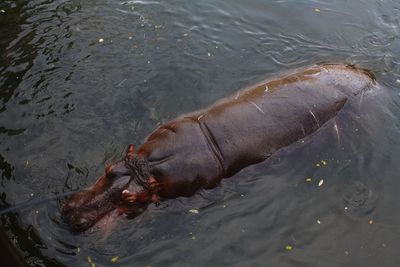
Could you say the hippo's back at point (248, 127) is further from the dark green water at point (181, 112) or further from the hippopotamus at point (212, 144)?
the dark green water at point (181, 112)

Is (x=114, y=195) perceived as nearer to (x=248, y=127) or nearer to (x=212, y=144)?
(x=212, y=144)

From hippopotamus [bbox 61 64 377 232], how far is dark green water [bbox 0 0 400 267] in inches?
9.4

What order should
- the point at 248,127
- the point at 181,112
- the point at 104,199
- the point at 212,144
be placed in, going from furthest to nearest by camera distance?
the point at 181,112
the point at 248,127
the point at 212,144
the point at 104,199

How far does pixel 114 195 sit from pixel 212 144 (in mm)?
1440

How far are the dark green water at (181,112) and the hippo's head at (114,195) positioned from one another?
0.22 metres

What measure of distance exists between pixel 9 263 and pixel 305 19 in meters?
8.30

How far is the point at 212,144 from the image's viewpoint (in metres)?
5.91

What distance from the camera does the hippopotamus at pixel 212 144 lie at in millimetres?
5371

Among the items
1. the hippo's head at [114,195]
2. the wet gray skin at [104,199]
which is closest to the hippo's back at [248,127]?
the hippo's head at [114,195]

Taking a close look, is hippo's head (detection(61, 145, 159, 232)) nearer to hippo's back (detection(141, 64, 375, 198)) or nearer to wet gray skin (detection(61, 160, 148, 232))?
wet gray skin (detection(61, 160, 148, 232))

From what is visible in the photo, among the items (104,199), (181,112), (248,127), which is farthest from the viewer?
(181,112)

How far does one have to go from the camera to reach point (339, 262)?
18.9ft

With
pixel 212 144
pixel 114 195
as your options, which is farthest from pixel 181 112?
pixel 114 195

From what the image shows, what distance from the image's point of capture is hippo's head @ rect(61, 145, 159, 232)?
525cm
